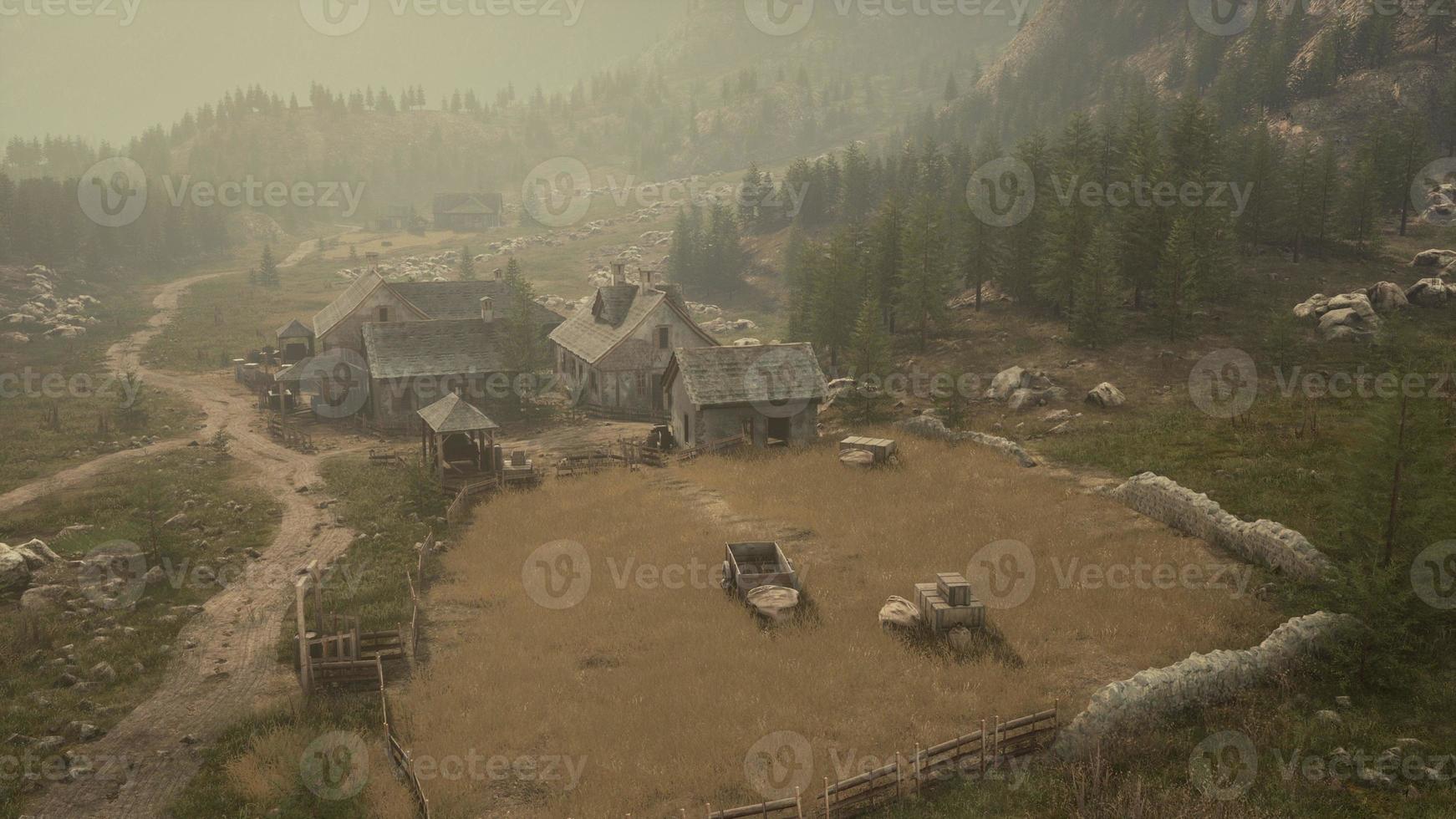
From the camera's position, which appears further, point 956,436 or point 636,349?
point 636,349

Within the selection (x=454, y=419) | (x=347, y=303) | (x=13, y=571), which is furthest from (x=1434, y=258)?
(x=13, y=571)

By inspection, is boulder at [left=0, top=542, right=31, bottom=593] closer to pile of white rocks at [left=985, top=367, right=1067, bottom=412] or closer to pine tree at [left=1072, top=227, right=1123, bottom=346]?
pile of white rocks at [left=985, top=367, right=1067, bottom=412]

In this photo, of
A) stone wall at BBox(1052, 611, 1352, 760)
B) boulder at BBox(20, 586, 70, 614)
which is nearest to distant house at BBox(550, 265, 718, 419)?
boulder at BBox(20, 586, 70, 614)

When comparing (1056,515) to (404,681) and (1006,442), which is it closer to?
(1006,442)

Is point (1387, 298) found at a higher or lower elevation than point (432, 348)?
higher

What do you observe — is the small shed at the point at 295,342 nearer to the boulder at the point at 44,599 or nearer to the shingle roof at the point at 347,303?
the shingle roof at the point at 347,303

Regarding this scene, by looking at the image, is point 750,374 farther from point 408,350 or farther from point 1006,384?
point 408,350

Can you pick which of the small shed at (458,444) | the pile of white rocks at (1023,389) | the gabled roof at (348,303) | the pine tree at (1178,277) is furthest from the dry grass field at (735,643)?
the gabled roof at (348,303)

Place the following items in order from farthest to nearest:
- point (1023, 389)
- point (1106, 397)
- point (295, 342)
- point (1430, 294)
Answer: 1. point (295, 342)
2. point (1430, 294)
3. point (1023, 389)
4. point (1106, 397)
